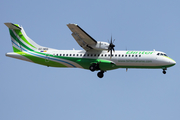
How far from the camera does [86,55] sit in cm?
3178

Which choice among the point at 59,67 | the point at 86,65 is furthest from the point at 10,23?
the point at 86,65

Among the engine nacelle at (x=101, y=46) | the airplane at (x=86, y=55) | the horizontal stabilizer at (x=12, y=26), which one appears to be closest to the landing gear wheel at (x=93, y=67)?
the airplane at (x=86, y=55)

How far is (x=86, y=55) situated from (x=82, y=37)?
2610 millimetres

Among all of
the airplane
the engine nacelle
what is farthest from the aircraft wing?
the engine nacelle

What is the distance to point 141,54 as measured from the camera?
100 feet

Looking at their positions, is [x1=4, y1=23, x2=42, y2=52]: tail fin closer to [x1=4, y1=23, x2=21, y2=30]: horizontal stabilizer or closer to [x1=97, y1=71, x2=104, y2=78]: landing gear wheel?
[x1=4, y1=23, x2=21, y2=30]: horizontal stabilizer

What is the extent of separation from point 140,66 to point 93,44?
18.0ft

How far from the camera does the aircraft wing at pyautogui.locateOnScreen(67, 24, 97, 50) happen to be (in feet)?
93.7

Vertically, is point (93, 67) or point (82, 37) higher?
point (82, 37)

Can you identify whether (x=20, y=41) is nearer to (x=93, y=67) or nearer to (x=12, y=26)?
(x=12, y=26)

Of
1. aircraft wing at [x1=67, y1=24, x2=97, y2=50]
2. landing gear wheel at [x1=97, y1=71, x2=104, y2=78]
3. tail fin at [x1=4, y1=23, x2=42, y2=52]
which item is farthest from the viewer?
tail fin at [x1=4, y1=23, x2=42, y2=52]

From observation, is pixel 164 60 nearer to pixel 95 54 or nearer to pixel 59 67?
pixel 95 54

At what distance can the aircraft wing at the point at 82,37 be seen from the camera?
28.6m

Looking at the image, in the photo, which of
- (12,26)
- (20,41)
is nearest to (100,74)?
(20,41)
